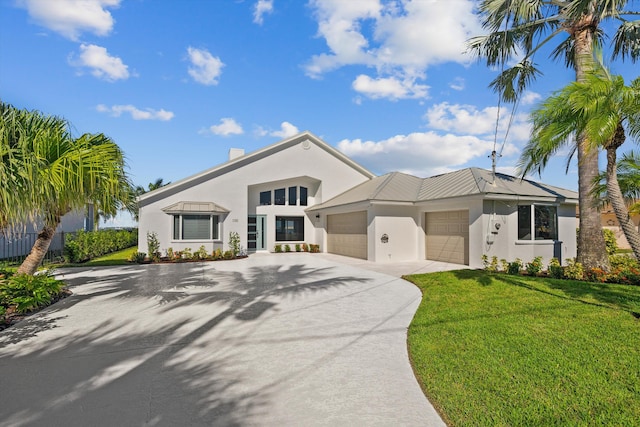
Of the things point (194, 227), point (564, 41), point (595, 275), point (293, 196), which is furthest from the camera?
point (293, 196)

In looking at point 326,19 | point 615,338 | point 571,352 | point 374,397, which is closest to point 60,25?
point 326,19

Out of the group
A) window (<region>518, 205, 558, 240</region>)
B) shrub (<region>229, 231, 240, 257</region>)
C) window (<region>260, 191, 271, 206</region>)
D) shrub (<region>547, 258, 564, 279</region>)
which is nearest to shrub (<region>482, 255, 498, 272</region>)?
shrub (<region>547, 258, 564, 279</region>)

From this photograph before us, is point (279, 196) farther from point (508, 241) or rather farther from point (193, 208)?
point (508, 241)

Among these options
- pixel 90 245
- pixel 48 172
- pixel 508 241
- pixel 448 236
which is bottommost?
pixel 90 245

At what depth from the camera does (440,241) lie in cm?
1648

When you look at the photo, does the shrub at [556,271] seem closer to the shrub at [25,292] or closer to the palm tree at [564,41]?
the palm tree at [564,41]

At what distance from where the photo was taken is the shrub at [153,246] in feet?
58.5

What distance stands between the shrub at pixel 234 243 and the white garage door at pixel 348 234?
6035 millimetres

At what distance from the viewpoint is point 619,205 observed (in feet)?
24.2

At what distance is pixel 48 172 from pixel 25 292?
10.9 feet

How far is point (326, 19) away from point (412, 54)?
4270 millimetres

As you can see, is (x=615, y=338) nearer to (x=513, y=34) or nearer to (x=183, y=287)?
(x=183, y=287)

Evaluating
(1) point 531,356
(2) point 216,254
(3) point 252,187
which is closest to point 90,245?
(2) point 216,254

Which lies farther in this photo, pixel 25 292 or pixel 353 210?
pixel 353 210
